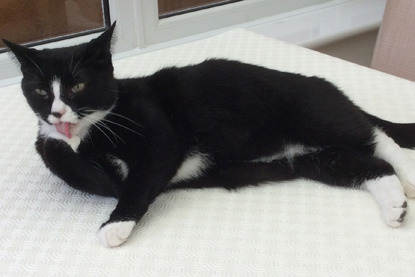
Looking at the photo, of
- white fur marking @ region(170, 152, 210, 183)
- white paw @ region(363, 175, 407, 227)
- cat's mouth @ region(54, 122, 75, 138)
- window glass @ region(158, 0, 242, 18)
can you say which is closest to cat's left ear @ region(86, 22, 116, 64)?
cat's mouth @ region(54, 122, 75, 138)

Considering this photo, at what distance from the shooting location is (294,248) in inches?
29.4

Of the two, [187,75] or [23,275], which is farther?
[187,75]

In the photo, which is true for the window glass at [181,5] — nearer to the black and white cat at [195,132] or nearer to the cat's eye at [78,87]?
the black and white cat at [195,132]

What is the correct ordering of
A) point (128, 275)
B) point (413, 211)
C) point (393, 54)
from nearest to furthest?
point (128, 275) → point (413, 211) → point (393, 54)

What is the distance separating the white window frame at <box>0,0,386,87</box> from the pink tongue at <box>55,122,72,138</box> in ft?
2.53

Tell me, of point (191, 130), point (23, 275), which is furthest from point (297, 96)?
point (23, 275)

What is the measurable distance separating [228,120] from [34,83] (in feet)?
1.15

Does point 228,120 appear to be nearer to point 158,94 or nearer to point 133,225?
point 158,94

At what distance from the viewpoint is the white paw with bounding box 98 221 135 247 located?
29.4 inches

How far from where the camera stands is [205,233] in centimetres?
79

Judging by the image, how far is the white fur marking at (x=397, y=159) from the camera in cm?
85

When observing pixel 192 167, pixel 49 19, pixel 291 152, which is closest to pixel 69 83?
pixel 192 167

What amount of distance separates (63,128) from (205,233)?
0.29 m

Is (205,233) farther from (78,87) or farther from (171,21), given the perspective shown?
(171,21)
